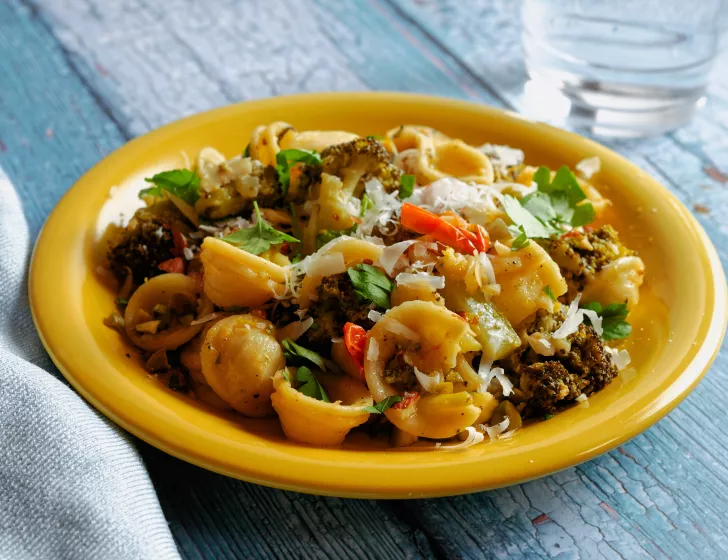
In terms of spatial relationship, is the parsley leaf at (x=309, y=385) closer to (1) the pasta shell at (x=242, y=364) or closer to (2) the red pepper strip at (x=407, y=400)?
(1) the pasta shell at (x=242, y=364)

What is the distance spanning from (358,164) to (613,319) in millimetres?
1009

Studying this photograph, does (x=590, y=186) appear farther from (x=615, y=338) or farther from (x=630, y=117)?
(x=630, y=117)

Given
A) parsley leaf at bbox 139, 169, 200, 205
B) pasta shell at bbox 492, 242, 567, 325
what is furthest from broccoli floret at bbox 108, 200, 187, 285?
pasta shell at bbox 492, 242, 567, 325

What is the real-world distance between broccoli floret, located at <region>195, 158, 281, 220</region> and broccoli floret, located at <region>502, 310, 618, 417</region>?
1013mm

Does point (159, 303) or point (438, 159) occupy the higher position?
point (438, 159)

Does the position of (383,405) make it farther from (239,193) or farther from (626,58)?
(626,58)

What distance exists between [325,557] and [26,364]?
1.03m

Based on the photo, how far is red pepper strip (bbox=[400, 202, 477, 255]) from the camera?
272 centimetres

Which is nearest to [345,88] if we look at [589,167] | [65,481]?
[589,167]

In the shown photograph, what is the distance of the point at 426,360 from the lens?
Result: 2492mm

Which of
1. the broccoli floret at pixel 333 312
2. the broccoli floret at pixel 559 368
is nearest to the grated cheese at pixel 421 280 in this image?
the broccoli floret at pixel 333 312

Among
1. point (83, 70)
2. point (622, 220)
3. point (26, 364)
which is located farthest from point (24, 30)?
point (622, 220)

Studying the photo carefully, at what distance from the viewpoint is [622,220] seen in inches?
132

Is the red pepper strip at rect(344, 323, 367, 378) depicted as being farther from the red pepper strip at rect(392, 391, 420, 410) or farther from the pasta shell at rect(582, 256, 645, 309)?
the pasta shell at rect(582, 256, 645, 309)
